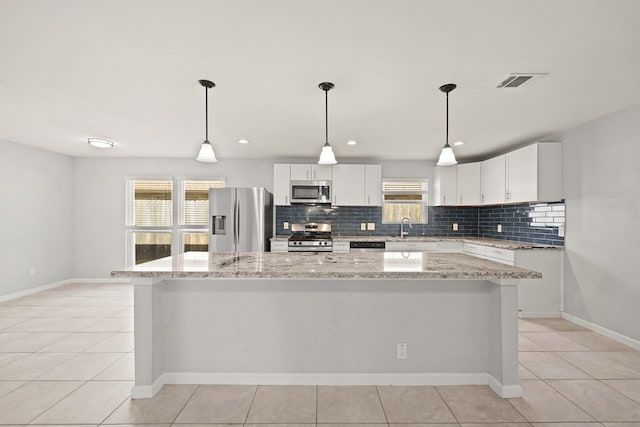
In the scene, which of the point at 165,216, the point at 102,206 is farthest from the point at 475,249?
the point at 102,206

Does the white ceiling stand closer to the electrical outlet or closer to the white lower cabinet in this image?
the white lower cabinet

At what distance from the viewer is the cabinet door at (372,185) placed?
5.12 meters

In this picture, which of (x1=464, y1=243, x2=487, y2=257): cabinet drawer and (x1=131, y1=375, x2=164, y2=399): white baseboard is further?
(x1=464, y1=243, x2=487, y2=257): cabinet drawer

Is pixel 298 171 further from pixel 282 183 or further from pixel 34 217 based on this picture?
pixel 34 217

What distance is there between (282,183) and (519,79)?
351 centimetres

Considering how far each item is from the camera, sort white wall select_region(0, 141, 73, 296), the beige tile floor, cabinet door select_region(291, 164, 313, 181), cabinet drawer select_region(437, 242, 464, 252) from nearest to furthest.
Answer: the beige tile floor
white wall select_region(0, 141, 73, 296)
cabinet drawer select_region(437, 242, 464, 252)
cabinet door select_region(291, 164, 313, 181)

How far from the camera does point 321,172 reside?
5070mm

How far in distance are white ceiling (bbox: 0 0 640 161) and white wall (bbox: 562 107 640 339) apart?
285mm

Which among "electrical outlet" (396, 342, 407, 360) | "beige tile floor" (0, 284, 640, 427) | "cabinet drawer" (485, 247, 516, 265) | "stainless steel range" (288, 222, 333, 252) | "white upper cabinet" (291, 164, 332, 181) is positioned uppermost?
"white upper cabinet" (291, 164, 332, 181)

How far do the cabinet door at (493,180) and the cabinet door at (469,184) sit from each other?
0.08m

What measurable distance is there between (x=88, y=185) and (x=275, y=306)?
5.07m

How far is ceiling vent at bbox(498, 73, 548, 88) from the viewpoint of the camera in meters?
2.23

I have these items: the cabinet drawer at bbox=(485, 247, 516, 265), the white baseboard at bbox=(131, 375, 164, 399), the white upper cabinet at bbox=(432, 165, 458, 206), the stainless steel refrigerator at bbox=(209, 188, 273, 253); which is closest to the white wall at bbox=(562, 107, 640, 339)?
the cabinet drawer at bbox=(485, 247, 516, 265)

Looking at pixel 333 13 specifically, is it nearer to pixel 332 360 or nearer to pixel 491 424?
pixel 332 360
